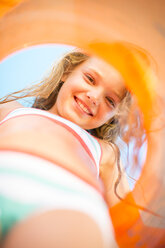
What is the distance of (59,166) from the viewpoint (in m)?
0.32

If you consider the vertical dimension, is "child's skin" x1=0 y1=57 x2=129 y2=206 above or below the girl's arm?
above

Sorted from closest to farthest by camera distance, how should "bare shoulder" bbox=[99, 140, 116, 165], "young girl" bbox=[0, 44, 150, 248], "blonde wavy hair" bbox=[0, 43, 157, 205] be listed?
"young girl" bbox=[0, 44, 150, 248]
"blonde wavy hair" bbox=[0, 43, 157, 205]
"bare shoulder" bbox=[99, 140, 116, 165]

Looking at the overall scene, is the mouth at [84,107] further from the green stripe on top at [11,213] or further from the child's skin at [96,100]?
the green stripe on top at [11,213]

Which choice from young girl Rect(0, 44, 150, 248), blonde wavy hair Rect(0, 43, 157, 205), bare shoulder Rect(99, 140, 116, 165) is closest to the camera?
young girl Rect(0, 44, 150, 248)

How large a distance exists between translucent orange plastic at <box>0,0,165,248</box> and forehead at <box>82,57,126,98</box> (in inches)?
1.6

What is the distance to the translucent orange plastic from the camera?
1.26 feet

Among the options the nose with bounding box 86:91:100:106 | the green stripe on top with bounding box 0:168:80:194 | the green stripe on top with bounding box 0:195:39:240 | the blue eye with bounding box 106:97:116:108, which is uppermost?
the nose with bounding box 86:91:100:106

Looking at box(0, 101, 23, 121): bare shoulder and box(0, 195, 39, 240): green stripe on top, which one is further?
box(0, 101, 23, 121): bare shoulder

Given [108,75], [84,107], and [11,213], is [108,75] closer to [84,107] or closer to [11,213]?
[84,107]

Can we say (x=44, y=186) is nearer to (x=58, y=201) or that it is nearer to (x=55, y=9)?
(x=58, y=201)

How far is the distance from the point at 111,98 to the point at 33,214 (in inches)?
13.9

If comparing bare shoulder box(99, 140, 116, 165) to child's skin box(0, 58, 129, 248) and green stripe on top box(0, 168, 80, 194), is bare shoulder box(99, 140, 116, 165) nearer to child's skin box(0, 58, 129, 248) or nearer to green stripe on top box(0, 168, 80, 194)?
child's skin box(0, 58, 129, 248)

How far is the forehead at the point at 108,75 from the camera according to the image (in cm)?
48

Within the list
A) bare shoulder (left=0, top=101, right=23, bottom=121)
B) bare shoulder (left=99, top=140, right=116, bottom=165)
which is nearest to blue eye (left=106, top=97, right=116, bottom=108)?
bare shoulder (left=99, top=140, right=116, bottom=165)
